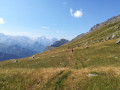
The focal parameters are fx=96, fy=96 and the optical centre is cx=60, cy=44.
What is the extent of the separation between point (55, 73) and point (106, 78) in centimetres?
865

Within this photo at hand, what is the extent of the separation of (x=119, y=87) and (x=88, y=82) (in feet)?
13.7

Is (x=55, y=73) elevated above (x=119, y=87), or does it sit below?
above

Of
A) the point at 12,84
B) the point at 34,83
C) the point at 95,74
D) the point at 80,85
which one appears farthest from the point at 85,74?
the point at 12,84

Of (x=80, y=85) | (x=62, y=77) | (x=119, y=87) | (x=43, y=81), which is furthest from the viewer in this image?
(x=62, y=77)

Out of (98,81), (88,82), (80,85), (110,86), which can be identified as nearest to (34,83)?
(80,85)

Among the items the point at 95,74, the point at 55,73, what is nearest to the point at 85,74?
the point at 95,74

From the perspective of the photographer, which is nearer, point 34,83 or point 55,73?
point 34,83

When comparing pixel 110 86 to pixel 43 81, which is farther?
pixel 43 81

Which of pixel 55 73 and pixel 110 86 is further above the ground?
pixel 55 73

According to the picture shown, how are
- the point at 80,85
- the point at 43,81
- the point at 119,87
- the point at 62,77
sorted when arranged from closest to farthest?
the point at 119,87 → the point at 80,85 → the point at 43,81 → the point at 62,77

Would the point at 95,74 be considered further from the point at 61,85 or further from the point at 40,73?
the point at 40,73

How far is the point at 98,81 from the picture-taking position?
1507 cm

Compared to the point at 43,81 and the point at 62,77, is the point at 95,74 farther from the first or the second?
the point at 43,81

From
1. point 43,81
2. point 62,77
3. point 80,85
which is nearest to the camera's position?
point 80,85
